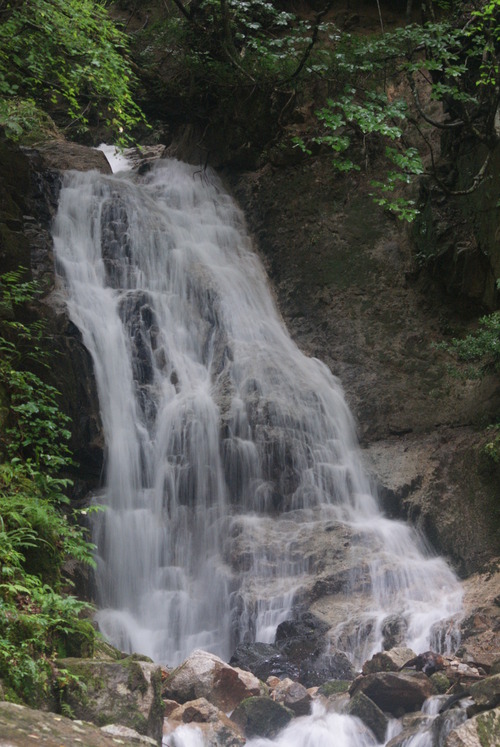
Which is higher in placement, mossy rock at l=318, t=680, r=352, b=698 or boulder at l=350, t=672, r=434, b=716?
boulder at l=350, t=672, r=434, b=716

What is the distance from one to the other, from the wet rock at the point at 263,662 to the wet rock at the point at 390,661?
72cm

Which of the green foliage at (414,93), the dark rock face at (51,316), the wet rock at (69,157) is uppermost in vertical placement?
the green foliage at (414,93)

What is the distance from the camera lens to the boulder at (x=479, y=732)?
421cm

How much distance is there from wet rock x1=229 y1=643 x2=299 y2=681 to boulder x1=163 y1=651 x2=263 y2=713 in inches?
26.4

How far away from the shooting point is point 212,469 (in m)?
9.25

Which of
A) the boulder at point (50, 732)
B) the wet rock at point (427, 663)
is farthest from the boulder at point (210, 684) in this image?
the boulder at point (50, 732)

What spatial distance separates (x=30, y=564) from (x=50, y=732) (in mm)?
1869

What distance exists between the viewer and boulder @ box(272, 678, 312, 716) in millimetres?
5738

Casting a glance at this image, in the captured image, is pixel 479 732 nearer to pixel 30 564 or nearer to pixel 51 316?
pixel 30 564

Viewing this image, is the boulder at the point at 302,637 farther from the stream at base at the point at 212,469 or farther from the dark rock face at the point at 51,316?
the dark rock face at the point at 51,316

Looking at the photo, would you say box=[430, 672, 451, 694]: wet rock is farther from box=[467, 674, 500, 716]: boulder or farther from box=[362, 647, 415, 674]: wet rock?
box=[467, 674, 500, 716]: boulder

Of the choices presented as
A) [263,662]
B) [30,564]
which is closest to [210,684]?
[263,662]

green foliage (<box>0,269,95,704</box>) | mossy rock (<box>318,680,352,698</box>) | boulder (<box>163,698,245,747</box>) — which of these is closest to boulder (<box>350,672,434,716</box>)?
mossy rock (<box>318,680,352,698</box>)

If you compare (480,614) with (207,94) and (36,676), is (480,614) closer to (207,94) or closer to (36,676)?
(36,676)
